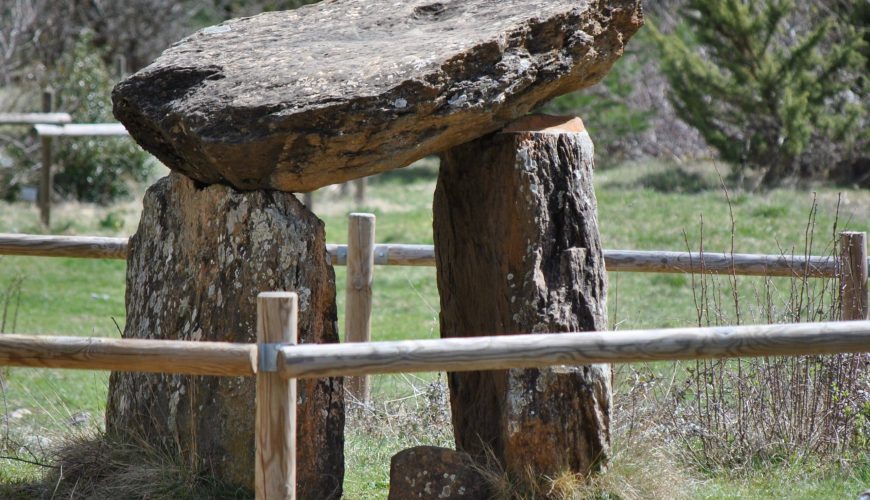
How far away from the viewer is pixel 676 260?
5.30 meters

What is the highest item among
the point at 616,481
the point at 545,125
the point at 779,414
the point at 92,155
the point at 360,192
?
the point at 92,155

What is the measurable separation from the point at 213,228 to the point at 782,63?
9.21 meters

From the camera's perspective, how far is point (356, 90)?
11.7 ft

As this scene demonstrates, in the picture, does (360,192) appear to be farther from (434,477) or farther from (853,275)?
(434,477)

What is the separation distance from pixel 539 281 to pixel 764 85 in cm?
867

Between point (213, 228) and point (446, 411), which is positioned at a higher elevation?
point (213, 228)

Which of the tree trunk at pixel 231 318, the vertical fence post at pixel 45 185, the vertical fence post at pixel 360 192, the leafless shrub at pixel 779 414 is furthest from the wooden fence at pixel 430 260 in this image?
the vertical fence post at pixel 360 192

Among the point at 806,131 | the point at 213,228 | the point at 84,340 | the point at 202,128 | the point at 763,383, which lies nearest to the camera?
the point at 84,340

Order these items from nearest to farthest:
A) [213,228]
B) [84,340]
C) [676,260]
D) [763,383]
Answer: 1. [84,340]
2. [213,228]
3. [763,383]
4. [676,260]

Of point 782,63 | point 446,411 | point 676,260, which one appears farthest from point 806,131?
point 446,411

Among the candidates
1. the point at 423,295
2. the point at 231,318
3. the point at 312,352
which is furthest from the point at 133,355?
the point at 423,295

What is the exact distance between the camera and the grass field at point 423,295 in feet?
14.4

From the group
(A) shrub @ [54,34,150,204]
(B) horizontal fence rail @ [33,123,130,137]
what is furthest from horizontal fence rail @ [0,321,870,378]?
(A) shrub @ [54,34,150,204]

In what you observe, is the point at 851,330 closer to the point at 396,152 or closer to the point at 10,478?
the point at 396,152
